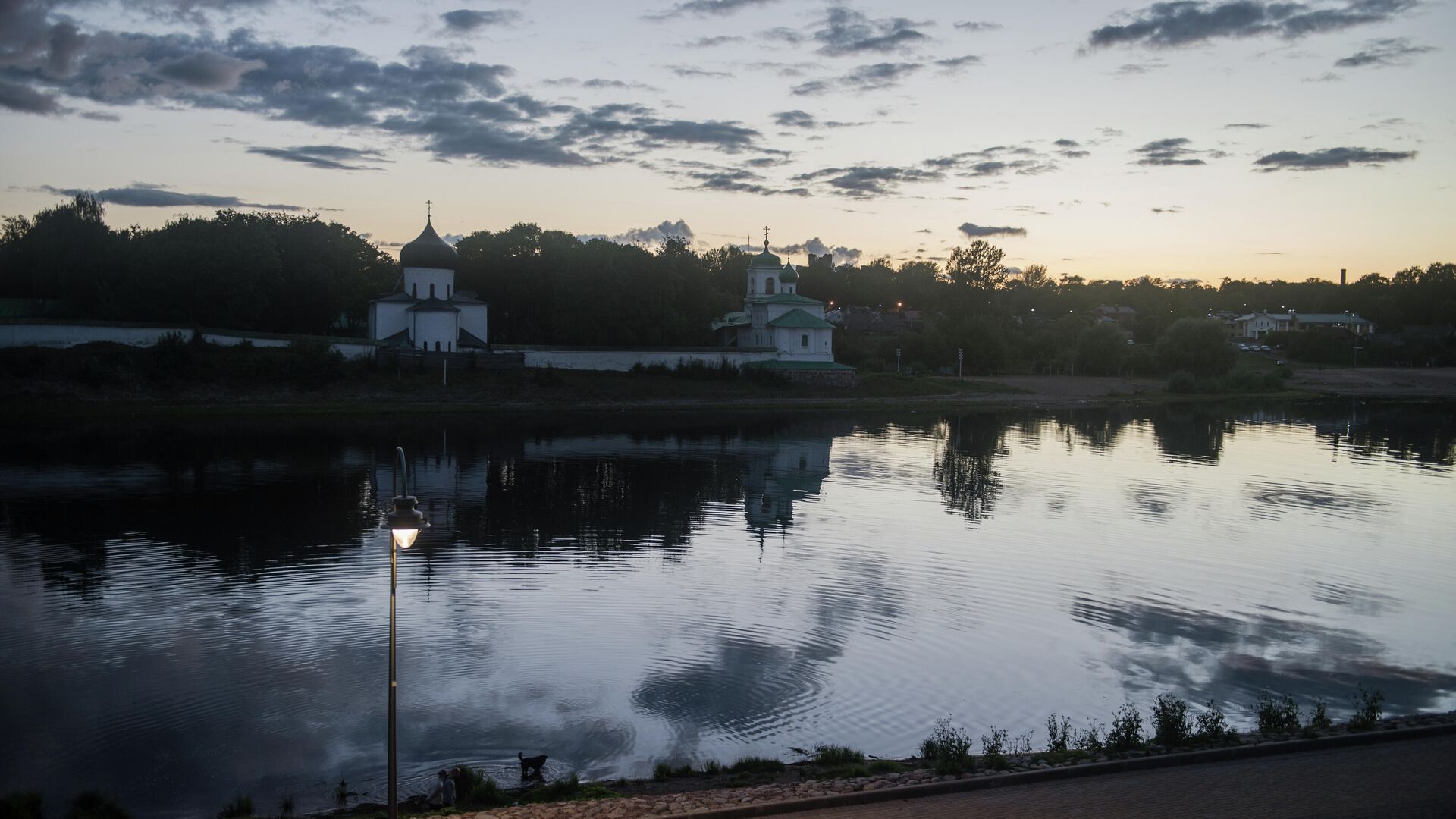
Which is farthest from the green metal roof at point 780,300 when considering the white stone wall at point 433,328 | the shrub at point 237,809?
the shrub at point 237,809

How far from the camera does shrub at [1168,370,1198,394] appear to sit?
75750mm

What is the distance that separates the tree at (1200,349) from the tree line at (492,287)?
293 centimetres

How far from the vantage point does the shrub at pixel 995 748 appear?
998cm

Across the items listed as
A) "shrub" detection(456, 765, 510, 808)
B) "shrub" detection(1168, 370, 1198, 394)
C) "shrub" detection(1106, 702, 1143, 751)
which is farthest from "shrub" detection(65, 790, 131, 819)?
"shrub" detection(1168, 370, 1198, 394)

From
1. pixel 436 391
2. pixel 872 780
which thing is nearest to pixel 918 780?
pixel 872 780

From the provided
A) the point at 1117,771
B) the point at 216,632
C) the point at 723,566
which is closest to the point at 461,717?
the point at 216,632

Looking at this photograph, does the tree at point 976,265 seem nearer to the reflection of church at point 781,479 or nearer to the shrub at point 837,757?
the reflection of church at point 781,479

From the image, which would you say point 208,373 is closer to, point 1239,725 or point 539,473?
point 539,473

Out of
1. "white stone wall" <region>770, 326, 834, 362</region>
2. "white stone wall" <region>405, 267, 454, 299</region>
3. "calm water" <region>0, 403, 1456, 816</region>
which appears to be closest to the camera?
"calm water" <region>0, 403, 1456, 816</region>

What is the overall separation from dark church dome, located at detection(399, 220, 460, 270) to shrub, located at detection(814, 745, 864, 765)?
55.2 meters

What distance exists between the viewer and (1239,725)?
12.3 meters

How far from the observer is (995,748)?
1041 cm

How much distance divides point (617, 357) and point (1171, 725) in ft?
173

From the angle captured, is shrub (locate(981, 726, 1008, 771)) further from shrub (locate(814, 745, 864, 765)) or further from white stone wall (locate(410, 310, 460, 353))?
white stone wall (locate(410, 310, 460, 353))
